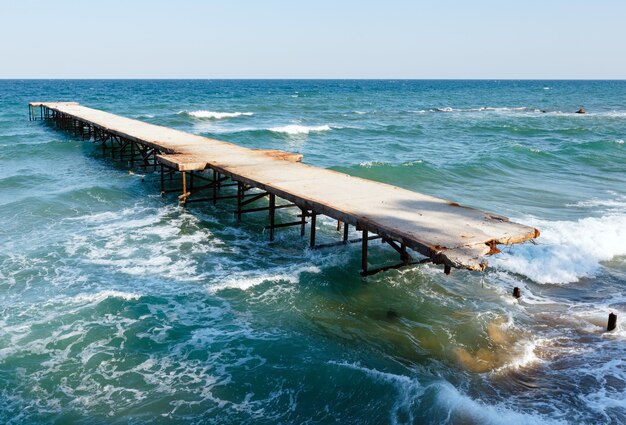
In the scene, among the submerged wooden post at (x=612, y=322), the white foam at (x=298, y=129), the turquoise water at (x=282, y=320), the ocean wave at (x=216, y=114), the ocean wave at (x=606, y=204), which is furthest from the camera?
the ocean wave at (x=216, y=114)

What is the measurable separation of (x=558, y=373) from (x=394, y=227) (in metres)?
3.80

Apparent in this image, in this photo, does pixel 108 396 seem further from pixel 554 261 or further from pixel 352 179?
pixel 554 261

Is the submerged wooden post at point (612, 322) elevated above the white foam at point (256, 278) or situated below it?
above

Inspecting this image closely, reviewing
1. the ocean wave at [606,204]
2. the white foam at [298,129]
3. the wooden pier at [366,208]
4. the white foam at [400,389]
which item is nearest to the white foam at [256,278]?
the wooden pier at [366,208]

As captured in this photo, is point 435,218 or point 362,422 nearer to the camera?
point 362,422

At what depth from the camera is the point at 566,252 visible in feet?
47.0

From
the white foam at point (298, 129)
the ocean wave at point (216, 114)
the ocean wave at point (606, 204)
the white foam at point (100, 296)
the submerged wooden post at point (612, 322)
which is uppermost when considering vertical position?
the ocean wave at point (216, 114)

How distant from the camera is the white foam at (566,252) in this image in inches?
529

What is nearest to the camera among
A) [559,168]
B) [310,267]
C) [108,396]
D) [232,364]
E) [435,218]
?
[108,396]

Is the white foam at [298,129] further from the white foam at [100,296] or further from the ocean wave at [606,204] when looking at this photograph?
the white foam at [100,296]

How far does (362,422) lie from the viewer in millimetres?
7836

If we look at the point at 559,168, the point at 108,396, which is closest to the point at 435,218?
the point at 108,396

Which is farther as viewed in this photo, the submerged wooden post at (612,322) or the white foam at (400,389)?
the submerged wooden post at (612,322)

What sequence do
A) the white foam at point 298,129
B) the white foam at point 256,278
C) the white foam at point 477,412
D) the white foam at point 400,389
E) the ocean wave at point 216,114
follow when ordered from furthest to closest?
the ocean wave at point 216,114
the white foam at point 298,129
the white foam at point 256,278
the white foam at point 400,389
the white foam at point 477,412
